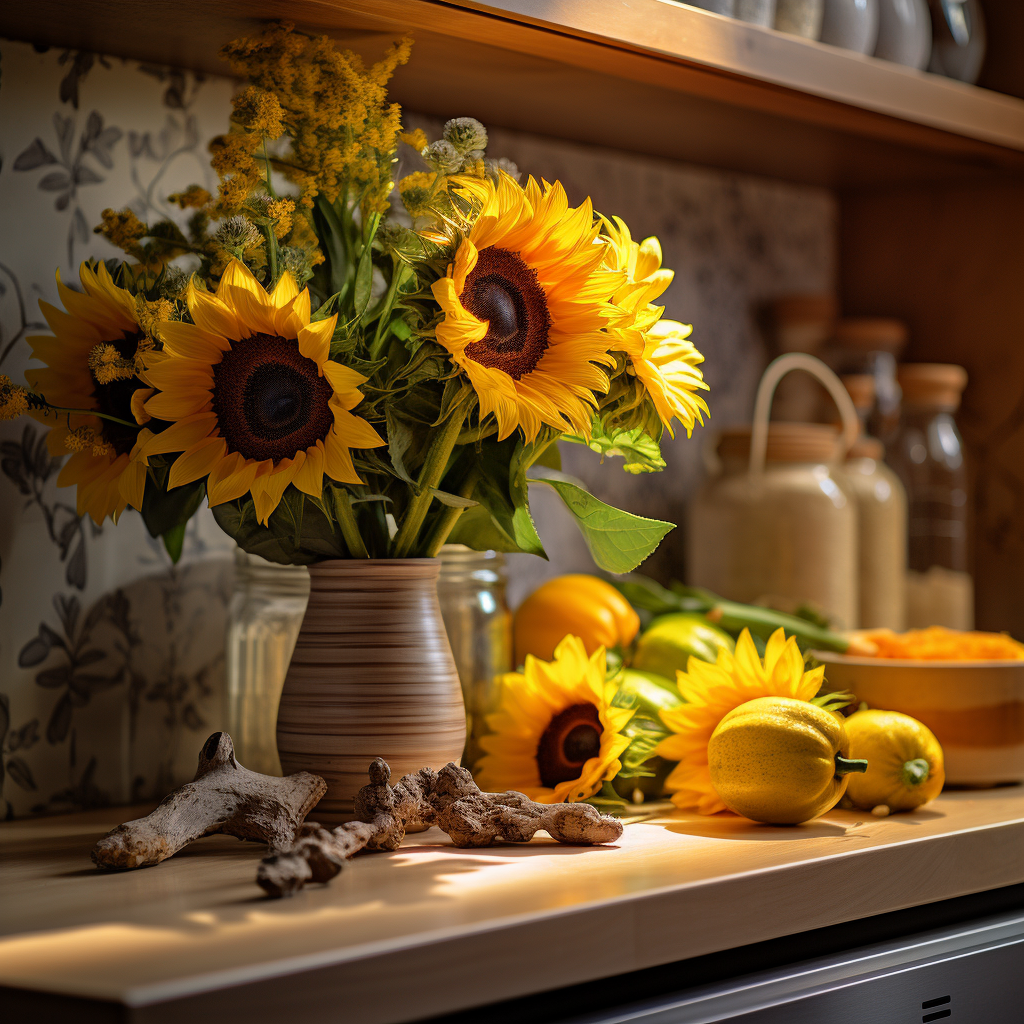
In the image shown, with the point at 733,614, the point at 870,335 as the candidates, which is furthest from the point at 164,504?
the point at 870,335

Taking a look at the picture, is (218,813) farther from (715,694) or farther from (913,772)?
(913,772)

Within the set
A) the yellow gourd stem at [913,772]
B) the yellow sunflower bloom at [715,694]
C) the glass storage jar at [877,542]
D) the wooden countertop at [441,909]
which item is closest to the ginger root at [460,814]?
the wooden countertop at [441,909]

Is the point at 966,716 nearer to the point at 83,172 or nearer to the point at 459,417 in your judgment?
the point at 459,417

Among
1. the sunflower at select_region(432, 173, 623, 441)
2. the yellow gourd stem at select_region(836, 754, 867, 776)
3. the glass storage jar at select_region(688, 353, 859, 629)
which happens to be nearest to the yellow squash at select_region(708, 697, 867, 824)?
the yellow gourd stem at select_region(836, 754, 867, 776)

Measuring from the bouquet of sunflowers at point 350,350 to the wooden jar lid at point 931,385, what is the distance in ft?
2.03

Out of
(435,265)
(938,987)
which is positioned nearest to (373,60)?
(435,265)

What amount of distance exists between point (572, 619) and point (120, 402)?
434 millimetres

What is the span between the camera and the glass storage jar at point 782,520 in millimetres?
1269

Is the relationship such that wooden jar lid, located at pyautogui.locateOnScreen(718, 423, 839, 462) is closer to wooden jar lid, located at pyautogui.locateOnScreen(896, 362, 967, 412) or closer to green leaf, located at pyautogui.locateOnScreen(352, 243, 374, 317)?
wooden jar lid, located at pyautogui.locateOnScreen(896, 362, 967, 412)

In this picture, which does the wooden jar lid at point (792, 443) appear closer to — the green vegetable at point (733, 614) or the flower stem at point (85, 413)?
the green vegetable at point (733, 614)

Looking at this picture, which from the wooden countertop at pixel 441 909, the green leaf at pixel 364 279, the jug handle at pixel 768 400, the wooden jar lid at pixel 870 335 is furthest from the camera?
the wooden jar lid at pixel 870 335

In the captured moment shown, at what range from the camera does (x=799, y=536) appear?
4.16ft

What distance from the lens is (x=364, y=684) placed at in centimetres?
80

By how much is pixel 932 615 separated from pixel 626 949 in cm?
90
